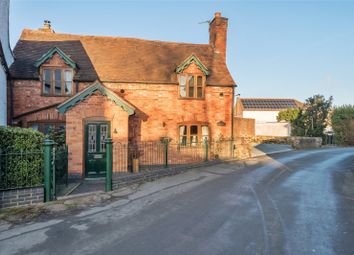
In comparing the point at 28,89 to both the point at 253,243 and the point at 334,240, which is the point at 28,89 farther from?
the point at 334,240

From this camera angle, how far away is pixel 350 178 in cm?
1203

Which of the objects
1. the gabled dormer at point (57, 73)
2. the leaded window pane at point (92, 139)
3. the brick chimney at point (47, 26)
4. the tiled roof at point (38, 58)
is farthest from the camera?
the brick chimney at point (47, 26)

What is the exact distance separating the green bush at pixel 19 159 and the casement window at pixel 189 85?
391 inches

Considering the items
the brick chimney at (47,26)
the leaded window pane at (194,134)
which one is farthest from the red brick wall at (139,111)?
the brick chimney at (47,26)

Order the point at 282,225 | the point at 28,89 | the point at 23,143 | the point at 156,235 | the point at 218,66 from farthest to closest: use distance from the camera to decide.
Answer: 1. the point at 218,66
2. the point at 28,89
3. the point at 23,143
4. the point at 282,225
5. the point at 156,235

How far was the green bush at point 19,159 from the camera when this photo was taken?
729 centimetres

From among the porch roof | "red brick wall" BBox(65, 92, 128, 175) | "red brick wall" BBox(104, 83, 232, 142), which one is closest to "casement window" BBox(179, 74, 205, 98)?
"red brick wall" BBox(104, 83, 232, 142)

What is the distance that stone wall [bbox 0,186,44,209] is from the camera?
7.21 m

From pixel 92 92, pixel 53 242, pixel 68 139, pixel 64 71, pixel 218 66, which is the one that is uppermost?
pixel 218 66

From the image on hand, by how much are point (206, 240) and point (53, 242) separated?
126 inches

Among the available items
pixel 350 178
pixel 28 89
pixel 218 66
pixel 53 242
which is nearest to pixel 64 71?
pixel 28 89

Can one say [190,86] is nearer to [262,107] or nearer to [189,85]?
[189,85]

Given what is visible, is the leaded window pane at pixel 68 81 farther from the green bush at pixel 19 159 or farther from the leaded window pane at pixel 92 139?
the green bush at pixel 19 159

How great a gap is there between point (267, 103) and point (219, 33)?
2969cm
